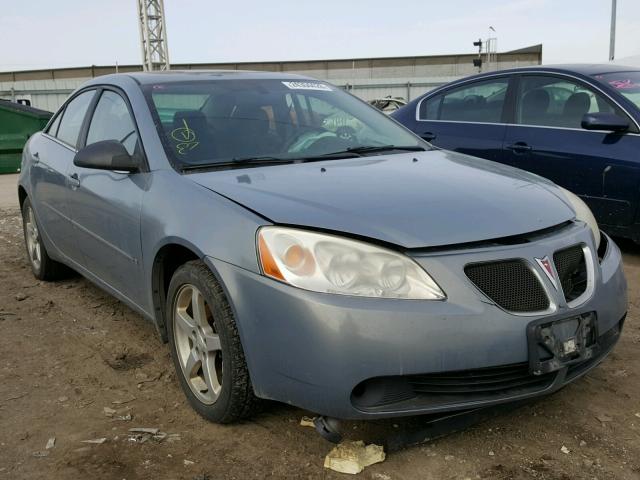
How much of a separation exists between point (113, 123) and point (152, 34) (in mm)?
39642

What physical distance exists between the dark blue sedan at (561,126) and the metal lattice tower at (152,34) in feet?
121

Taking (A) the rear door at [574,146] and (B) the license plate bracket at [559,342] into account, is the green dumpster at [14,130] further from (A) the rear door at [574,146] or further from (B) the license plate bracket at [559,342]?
(B) the license plate bracket at [559,342]

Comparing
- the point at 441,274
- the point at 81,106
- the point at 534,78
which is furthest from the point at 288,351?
the point at 534,78

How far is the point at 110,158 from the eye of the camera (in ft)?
10.3

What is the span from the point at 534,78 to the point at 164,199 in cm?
397

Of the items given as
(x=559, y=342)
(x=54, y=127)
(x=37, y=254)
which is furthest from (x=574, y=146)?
(x=37, y=254)

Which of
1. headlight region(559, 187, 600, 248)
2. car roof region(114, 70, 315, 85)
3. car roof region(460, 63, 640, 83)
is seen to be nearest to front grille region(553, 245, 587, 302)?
headlight region(559, 187, 600, 248)

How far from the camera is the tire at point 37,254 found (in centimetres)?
494

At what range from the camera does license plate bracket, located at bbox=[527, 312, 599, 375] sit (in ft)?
7.48

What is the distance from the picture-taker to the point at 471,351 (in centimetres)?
222

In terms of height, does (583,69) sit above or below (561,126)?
above

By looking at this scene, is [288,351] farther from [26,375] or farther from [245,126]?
[26,375]

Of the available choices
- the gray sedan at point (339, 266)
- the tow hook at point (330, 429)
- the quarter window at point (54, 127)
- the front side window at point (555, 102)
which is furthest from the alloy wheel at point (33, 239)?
the front side window at point (555, 102)

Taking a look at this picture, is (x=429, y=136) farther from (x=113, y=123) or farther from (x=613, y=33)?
(x=613, y=33)
